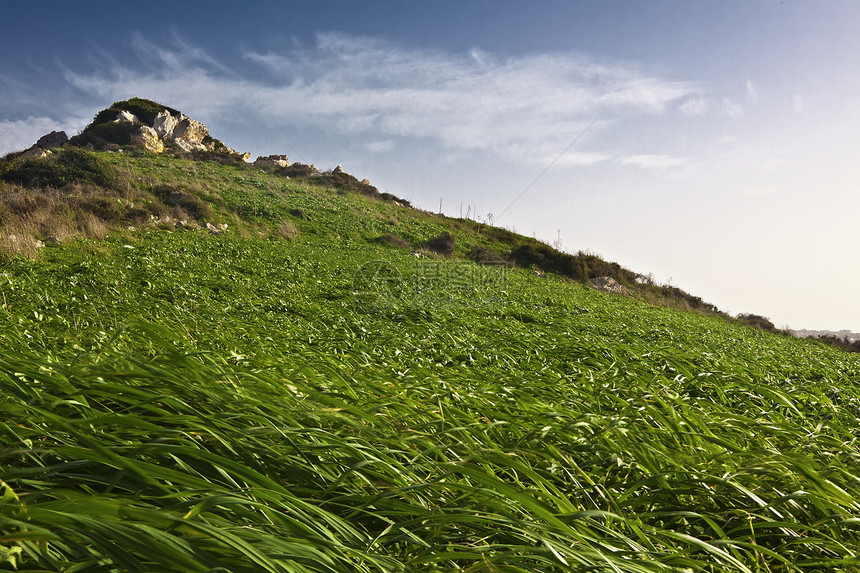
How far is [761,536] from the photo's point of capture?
2.30 metres

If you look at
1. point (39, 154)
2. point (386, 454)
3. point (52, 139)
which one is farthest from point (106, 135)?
point (386, 454)

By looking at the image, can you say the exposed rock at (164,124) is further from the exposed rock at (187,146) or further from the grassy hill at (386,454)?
the grassy hill at (386,454)

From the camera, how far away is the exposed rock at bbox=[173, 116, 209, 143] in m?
49.0

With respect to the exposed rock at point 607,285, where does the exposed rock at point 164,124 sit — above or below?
above

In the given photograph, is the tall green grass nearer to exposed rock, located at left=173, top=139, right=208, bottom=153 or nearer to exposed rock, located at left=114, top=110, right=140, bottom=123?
exposed rock, located at left=173, top=139, right=208, bottom=153

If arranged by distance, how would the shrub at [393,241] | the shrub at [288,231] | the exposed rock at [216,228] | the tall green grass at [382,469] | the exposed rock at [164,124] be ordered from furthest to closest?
the exposed rock at [164,124]
the shrub at [393,241]
the shrub at [288,231]
the exposed rock at [216,228]
the tall green grass at [382,469]

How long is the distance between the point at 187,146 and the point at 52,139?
1579cm

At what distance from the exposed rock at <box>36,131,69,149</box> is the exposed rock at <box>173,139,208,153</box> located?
12.4m

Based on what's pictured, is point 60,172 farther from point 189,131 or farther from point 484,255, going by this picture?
point 189,131

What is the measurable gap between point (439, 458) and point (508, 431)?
76cm

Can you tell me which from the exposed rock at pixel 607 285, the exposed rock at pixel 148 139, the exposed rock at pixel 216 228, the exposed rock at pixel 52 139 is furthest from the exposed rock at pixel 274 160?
the exposed rock at pixel 607 285

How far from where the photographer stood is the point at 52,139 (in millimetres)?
48531

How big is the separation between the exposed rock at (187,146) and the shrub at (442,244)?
31.5 metres

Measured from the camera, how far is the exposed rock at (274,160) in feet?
169
